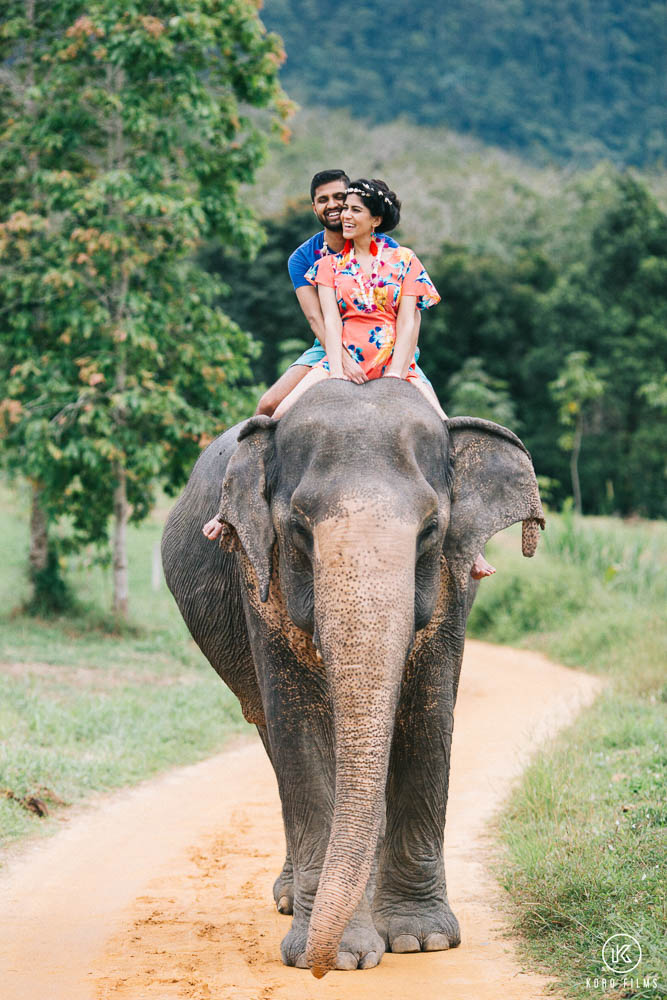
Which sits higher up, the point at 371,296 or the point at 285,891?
the point at 371,296

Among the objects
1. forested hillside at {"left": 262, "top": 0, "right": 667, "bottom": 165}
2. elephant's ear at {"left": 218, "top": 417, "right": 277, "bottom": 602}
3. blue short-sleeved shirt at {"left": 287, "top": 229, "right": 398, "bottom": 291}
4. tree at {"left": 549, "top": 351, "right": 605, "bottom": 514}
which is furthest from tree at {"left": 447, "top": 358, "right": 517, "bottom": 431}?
forested hillside at {"left": 262, "top": 0, "right": 667, "bottom": 165}

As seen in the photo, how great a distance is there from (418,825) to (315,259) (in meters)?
2.50

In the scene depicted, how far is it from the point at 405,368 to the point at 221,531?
0.97 m

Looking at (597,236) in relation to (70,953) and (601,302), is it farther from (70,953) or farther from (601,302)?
(70,953)

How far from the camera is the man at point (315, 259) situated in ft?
17.5

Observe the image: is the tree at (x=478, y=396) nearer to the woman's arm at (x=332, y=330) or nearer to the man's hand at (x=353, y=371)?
the woman's arm at (x=332, y=330)

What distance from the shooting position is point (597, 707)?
34.7 ft

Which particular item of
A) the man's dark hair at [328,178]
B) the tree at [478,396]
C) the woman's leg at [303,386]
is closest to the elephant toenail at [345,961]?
the woman's leg at [303,386]

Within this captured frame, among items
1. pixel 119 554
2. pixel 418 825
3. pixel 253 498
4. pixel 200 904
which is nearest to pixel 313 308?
pixel 253 498

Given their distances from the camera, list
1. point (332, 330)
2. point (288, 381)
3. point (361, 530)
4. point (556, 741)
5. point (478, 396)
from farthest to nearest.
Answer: point (478, 396) < point (556, 741) < point (288, 381) < point (332, 330) < point (361, 530)

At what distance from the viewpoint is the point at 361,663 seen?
3.99m

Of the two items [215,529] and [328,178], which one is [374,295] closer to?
[328,178]

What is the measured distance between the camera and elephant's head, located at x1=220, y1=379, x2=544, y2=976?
3986mm

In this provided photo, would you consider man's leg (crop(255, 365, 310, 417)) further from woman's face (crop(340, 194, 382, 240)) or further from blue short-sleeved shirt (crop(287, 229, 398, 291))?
woman's face (crop(340, 194, 382, 240))
